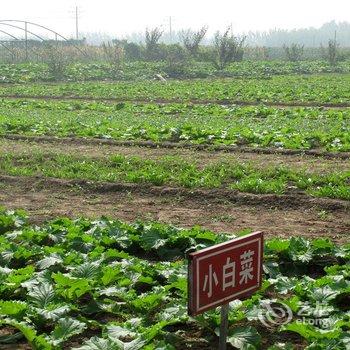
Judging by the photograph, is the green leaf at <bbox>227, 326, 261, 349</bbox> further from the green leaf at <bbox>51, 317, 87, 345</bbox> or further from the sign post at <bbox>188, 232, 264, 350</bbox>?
the green leaf at <bbox>51, 317, 87, 345</bbox>

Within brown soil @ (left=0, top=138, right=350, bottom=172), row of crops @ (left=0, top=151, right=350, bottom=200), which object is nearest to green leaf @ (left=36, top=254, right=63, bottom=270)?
row of crops @ (left=0, top=151, right=350, bottom=200)

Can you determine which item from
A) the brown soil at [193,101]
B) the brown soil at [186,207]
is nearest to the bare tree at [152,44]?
the brown soil at [193,101]

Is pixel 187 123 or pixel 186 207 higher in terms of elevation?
pixel 187 123

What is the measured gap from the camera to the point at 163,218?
1017 cm

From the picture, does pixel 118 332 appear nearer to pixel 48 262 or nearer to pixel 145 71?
pixel 48 262

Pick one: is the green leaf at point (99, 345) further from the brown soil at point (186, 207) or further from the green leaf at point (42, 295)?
the brown soil at point (186, 207)

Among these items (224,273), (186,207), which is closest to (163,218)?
(186,207)

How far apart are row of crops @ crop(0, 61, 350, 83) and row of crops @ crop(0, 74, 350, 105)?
14.2 ft

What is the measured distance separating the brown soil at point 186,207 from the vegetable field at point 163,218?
29 mm

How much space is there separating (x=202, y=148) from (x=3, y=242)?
24.0 feet

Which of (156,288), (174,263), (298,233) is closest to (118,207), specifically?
(298,233)

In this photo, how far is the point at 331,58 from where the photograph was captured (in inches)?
1811

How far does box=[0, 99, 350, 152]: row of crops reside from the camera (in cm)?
1528

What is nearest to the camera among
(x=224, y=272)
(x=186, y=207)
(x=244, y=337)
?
(x=224, y=272)
